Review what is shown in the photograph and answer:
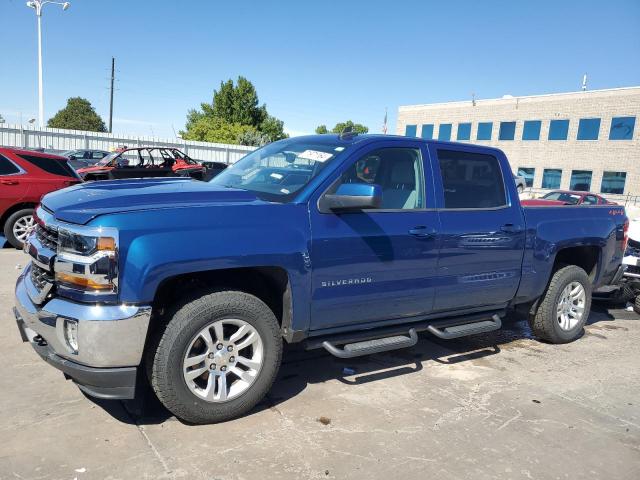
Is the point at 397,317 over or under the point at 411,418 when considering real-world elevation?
over

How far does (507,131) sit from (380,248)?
42.0 m

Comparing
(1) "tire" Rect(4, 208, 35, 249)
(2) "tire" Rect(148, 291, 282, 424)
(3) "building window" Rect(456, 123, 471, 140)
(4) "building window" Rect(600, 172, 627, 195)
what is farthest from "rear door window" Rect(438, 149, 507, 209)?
(3) "building window" Rect(456, 123, 471, 140)

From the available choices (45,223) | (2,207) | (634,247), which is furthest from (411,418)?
(2,207)

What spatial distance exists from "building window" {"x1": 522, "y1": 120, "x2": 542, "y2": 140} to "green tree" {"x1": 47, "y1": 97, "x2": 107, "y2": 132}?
60083 mm

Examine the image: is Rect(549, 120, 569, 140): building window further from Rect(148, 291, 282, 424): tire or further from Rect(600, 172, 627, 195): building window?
Rect(148, 291, 282, 424): tire

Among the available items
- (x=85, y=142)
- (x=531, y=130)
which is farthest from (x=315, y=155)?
(x=531, y=130)

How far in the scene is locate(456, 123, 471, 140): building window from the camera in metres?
44.5

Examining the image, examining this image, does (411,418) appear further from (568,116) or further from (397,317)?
(568,116)

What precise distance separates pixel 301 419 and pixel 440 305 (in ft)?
4.98

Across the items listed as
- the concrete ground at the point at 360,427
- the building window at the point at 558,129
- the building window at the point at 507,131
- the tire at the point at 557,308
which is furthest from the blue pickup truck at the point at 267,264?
the building window at the point at 507,131

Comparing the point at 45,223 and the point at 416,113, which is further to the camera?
the point at 416,113

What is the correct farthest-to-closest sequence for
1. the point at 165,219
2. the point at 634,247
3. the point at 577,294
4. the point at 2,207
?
the point at 2,207, the point at 634,247, the point at 577,294, the point at 165,219

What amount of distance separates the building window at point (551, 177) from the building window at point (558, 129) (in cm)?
239

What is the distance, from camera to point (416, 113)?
48.2m
